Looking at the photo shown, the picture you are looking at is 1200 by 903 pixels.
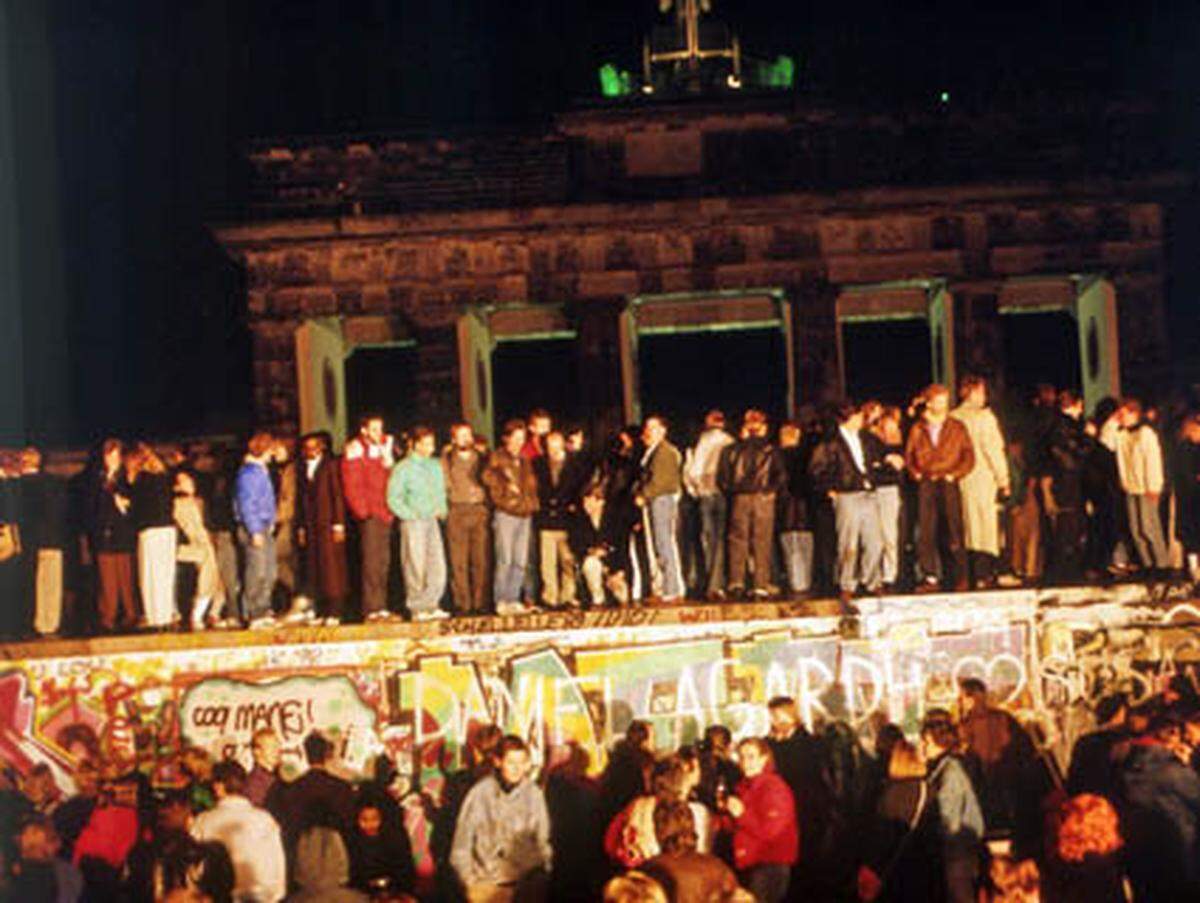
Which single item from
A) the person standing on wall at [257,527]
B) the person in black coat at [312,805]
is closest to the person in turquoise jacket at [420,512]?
the person standing on wall at [257,527]

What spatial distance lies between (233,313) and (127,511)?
11.0m

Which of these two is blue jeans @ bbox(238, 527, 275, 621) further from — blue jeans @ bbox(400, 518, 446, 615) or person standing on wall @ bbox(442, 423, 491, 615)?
person standing on wall @ bbox(442, 423, 491, 615)

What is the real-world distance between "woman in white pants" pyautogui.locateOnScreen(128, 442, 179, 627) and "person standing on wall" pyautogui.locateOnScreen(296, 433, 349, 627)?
1408 mm

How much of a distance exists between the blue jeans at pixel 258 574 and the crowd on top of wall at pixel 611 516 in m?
0.02

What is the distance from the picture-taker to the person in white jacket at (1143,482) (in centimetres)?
2367

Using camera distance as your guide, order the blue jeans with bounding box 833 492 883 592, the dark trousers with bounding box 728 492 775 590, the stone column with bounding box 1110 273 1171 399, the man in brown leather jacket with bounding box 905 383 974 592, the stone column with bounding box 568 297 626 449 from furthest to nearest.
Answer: the stone column with bounding box 568 297 626 449 < the stone column with bounding box 1110 273 1171 399 < the dark trousers with bounding box 728 492 775 590 < the blue jeans with bounding box 833 492 883 592 < the man in brown leather jacket with bounding box 905 383 974 592

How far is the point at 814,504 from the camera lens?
23719 millimetres

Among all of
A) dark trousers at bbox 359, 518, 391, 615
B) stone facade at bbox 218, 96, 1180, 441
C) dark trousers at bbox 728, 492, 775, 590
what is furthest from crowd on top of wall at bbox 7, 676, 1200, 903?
stone facade at bbox 218, 96, 1180, 441

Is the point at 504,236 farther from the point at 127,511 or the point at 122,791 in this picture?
the point at 122,791

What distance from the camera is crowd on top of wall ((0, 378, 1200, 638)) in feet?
77.2

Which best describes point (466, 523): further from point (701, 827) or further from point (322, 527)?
point (701, 827)

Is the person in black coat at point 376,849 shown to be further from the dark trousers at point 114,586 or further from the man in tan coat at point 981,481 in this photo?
the man in tan coat at point 981,481

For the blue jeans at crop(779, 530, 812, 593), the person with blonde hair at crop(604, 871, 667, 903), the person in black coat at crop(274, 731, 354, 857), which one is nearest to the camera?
the person with blonde hair at crop(604, 871, 667, 903)

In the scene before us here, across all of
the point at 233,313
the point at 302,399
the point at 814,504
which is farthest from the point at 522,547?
the point at 233,313
